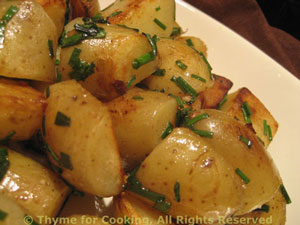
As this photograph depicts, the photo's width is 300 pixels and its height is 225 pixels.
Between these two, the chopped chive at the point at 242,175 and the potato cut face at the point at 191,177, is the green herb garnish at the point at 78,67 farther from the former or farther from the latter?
the chopped chive at the point at 242,175

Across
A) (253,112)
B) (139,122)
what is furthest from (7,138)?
(253,112)

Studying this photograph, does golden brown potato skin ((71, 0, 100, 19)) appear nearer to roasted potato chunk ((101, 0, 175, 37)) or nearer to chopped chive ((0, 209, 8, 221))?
roasted potato chunk ((101, 0, 175, 37))

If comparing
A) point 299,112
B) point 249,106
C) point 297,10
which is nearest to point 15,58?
point 249,106

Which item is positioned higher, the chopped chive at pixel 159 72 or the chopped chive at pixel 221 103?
the chopped chive at pixel 159 72

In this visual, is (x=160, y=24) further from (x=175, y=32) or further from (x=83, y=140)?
(x=83, y=140)

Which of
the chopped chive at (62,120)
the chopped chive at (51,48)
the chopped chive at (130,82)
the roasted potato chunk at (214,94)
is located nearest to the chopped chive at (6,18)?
the chopped chive at (51,48)

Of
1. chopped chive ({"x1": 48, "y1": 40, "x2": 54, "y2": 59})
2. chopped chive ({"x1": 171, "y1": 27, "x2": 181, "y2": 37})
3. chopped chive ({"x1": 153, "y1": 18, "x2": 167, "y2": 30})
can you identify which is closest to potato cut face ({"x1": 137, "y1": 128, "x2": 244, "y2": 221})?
chopped chive ({"x1": 48, "y1": 40, "x2": 54, "y2": 59})
